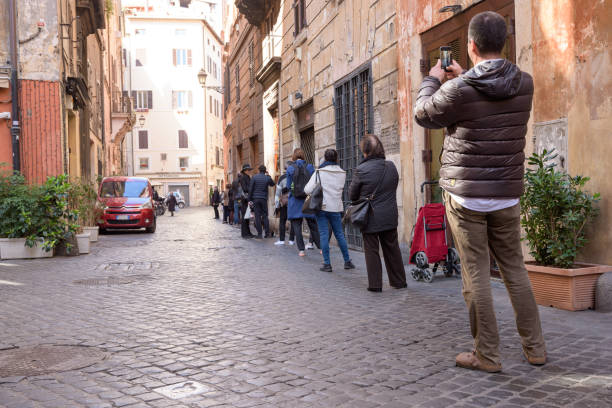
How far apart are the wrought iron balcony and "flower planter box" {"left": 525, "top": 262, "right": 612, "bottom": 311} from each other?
54.9ft

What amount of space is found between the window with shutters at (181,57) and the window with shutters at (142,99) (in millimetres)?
3773

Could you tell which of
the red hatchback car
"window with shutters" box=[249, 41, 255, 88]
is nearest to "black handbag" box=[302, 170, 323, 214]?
the red hatchback car

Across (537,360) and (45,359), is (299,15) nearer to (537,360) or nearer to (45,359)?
(45,359)

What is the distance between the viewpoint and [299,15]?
16578 mm

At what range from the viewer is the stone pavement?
3.45 metres

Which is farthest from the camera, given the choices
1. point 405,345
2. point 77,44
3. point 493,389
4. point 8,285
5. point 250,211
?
point 77,44

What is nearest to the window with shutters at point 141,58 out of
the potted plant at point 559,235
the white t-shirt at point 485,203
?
the potted plant at point 559,235

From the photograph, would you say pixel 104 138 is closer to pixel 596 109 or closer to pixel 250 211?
pixel 250 211

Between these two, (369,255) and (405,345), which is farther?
(369,255)

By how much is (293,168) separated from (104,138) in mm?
18265

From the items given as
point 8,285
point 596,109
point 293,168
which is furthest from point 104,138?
point 596,109

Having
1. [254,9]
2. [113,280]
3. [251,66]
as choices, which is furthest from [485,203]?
[251,66]

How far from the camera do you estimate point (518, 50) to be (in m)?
6.88

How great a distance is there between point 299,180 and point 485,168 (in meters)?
8.25
